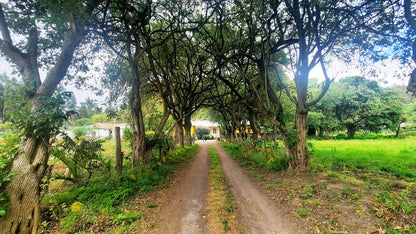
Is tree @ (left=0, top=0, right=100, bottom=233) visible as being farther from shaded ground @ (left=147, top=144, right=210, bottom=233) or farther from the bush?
shaded ground @ (left=147, top=144, right=210, bottom=233)

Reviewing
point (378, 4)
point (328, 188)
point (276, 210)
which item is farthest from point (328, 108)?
point (276, 210)

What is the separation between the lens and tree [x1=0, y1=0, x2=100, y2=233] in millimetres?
3424

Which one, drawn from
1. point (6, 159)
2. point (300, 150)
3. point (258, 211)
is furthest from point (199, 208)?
point (300, 150)

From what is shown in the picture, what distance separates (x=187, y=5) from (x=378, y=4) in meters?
6.70

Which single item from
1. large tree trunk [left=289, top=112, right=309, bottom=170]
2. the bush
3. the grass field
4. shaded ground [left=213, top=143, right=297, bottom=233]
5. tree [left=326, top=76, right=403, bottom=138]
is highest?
tree [left=326, top=76, right=403, bottom=138]

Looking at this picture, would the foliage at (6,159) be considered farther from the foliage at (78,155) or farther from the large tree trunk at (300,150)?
Result: the large tree trunk at (300,150)

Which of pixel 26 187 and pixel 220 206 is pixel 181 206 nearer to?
pixel 220 206

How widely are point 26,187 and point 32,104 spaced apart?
181 cm

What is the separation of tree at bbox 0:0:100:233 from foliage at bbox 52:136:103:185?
549 mm

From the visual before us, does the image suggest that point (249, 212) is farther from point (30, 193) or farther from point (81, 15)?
point (81, 15)

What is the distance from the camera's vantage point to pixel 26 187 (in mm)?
3541

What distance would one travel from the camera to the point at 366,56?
25.3ft

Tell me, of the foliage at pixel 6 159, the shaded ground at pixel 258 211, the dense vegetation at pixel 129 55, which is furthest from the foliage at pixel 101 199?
the shaded ground at pixel 258 211

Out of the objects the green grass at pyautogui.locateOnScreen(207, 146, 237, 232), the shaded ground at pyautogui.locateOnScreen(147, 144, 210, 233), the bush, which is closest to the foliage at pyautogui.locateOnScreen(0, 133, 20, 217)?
the bush
